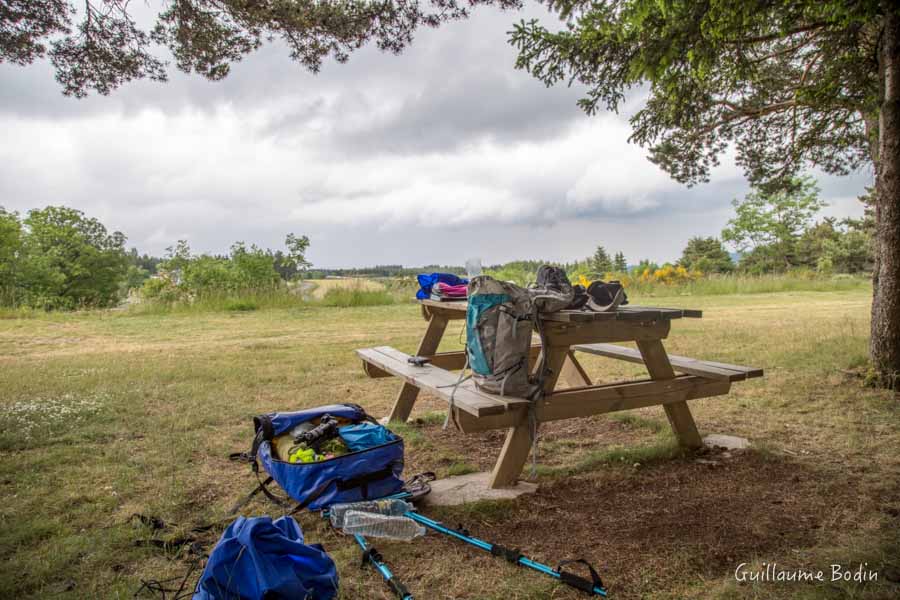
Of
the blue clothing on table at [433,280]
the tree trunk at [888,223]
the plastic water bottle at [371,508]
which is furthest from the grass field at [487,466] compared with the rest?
the blue clothing on table at [433,280]

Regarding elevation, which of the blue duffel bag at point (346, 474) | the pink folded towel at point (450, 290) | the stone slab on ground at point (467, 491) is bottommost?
the stone slab on ground at point (467, 491)

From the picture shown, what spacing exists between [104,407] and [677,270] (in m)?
18.8

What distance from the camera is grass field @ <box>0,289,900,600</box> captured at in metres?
2.29

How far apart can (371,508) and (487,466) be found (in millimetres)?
1066

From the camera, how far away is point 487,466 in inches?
144

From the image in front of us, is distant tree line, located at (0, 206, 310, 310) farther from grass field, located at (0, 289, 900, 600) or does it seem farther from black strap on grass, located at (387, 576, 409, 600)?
black strap on grass, located at (387, 576, 409, 600)

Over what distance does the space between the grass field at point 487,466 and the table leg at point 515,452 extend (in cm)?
19

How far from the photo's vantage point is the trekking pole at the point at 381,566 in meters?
2.11

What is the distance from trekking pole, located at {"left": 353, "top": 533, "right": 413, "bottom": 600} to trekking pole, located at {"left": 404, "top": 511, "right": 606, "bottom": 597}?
0.99 feet

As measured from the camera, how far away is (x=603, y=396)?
3.31 meters

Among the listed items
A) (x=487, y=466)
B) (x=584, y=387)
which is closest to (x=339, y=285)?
(x=487, y=466)

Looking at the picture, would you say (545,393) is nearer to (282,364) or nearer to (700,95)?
(282,364)

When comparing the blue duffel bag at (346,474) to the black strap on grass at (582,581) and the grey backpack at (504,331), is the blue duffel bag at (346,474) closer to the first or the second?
the grey backpack at (504,331)
